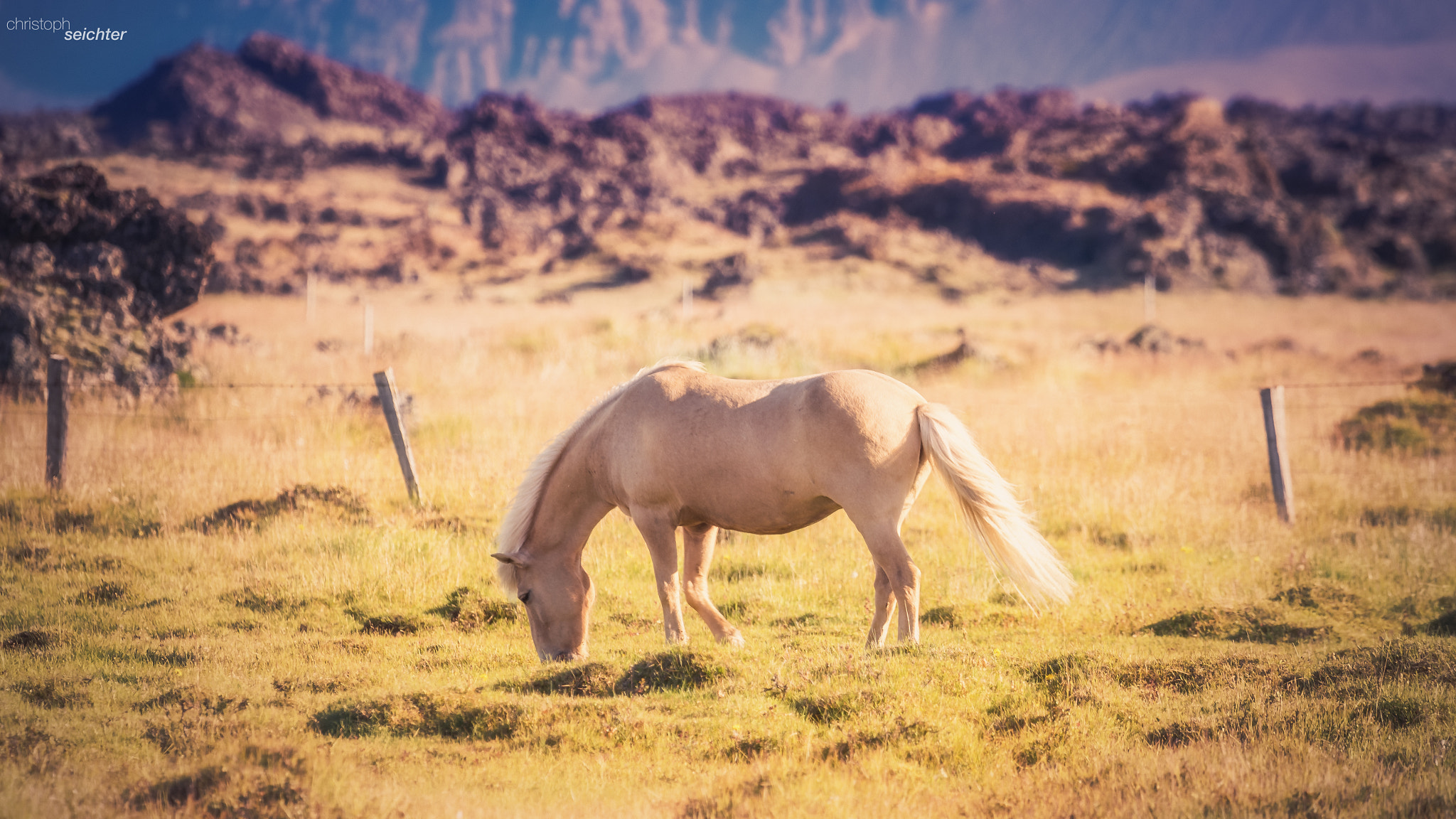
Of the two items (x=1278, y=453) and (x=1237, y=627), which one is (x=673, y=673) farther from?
(x=1278, y=453)

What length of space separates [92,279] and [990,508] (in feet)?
46.4

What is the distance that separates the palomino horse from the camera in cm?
562

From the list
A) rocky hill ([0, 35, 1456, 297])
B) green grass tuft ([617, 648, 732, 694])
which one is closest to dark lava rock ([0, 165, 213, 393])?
green grass tuft ([617, 648, 732, 694])

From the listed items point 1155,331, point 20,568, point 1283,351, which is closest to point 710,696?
point 20,568

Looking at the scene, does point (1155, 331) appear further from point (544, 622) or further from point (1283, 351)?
point (544, 622)

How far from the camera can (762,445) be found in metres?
5.78

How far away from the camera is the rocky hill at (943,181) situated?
5156 centimetres

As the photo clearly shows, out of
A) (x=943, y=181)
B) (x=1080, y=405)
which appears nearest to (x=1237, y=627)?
(x=1080, y=405)

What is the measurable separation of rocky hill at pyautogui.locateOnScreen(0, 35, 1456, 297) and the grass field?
40.1 metres

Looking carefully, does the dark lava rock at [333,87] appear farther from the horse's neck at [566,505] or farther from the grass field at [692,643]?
the horse's neck at [566,505]

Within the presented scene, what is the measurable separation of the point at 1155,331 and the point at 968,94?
4690 inches

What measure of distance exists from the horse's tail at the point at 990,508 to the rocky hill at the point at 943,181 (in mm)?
44550

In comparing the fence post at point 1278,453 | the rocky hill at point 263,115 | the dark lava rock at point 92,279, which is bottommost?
the fence post at point 1278,453

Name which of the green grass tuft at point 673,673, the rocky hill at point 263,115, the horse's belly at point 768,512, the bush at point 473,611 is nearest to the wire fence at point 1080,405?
the bush at point 473,611
